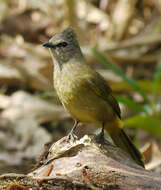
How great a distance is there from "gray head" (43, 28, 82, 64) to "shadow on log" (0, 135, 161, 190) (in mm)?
1170

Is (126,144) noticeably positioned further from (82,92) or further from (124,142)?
(82,92)

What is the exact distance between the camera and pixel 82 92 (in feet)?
13.3

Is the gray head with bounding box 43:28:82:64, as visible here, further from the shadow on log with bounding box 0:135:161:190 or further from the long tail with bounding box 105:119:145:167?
the shadow on log with bounding box 0:135:161:190

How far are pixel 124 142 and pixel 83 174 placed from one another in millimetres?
1335

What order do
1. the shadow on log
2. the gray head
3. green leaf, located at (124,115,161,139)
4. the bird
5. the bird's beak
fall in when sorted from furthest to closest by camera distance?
green leaf, located at (124,115,161,139) < the gray head < the bird's beak < the bird < the shadow on log

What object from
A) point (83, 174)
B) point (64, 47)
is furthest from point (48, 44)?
point (83, 174)

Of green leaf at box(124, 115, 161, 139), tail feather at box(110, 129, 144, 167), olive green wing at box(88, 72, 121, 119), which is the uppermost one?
olive green wing at box(88, 72, 121, 119)

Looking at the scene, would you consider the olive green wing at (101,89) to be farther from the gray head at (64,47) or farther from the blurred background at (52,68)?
the blurred background at (52,68)

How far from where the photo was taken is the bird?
159 inches

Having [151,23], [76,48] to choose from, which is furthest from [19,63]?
[76,48]

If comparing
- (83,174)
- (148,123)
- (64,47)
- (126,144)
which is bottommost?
(148,123)

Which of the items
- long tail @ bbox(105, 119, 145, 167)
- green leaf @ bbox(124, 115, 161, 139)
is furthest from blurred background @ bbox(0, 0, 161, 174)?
long tail @ bbox(105, 119, 145, 167)

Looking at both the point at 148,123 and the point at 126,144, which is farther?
the point at 148,123

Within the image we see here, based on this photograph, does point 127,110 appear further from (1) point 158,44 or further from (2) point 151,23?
(2) point 151,23
